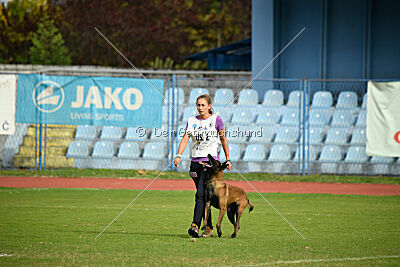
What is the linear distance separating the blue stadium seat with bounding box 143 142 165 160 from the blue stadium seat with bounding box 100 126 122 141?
1118 millimetres

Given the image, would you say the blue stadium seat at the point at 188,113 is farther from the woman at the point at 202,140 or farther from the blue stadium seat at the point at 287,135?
the woman at the point at 202,140

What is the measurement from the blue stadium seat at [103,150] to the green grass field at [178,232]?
16.7 ft

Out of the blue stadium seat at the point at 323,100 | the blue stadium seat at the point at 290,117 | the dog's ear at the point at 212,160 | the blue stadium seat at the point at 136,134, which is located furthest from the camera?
the blue stadium seat at the point at 323,100

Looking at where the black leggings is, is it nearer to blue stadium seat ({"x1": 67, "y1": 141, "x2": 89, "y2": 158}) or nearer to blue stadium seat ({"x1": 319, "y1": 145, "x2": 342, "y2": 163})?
blue stadium seat ({"x1": 319, "y1": 145, "x2": 342, "y2": 163})

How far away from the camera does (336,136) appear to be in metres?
19.4

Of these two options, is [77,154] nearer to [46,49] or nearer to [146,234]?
[146,234]

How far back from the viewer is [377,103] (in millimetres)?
17641

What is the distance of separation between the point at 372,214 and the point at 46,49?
90.4ft

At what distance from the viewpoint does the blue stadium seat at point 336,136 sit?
1936cm

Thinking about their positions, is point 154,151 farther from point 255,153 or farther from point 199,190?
point 199,190

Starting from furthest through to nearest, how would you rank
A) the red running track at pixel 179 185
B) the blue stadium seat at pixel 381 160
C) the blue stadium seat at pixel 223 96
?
the blue stadium seat at pixel 223 96, the blue stadium seat at pixel 381 160, the red running track at pixel 179 185

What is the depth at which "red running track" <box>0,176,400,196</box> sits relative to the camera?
15625 mm

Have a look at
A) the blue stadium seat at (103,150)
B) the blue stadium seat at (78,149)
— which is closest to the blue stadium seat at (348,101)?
the blue stadium seat at (103,150)

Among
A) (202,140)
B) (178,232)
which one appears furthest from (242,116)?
(202,140)
